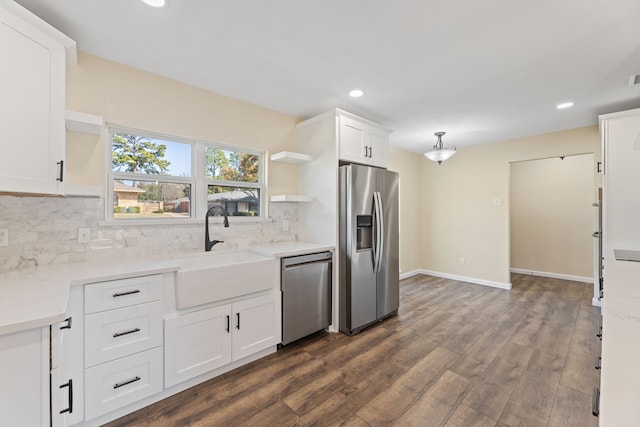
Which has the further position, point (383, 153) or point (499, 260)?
point (499, 260)

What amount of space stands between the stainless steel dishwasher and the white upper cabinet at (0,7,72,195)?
176 centimetres

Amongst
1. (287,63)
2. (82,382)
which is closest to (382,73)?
(287,63)

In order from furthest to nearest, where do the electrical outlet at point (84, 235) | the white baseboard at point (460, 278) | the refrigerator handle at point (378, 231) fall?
the white baseboard at point (460, 278) → the refrigerator handle at point (378, 231) → the electrical outlet at point (84, 235)

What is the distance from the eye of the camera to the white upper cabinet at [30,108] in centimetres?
143

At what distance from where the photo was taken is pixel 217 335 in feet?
7.14

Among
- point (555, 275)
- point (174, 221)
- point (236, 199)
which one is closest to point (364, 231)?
point (236, 199)

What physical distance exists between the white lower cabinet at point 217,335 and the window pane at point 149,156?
4.49 ft

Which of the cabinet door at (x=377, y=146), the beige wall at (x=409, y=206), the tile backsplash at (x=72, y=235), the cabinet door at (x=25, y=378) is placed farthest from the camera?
the beige wall at (x=409, y=206)

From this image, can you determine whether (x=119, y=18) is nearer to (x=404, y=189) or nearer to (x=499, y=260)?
(x=404, y=189)

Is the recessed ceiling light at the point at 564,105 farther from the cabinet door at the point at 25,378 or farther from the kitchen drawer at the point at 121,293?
the cabinet door at the point at 25,378

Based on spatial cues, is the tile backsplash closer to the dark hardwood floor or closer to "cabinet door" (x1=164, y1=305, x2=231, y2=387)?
"cabinet door" (x1=164, y1=305, x2=231, y2=387)

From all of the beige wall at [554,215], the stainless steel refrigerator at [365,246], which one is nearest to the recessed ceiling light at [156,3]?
the stainless steel refrigerator at [365,246]

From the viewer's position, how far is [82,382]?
1643 millimetres

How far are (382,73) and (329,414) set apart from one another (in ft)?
8.74
